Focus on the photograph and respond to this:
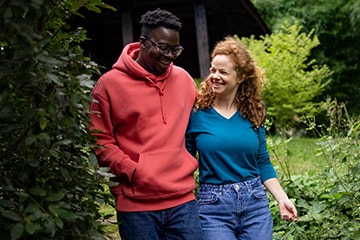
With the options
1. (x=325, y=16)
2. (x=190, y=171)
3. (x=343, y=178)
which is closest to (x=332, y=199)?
(x=343, y=178)

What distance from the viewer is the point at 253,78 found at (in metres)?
3.35

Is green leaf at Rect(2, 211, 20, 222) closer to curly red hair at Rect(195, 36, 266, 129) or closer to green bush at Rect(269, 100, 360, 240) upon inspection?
curly red hair at Rect(195, 36, 266, 129)

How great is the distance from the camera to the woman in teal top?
3.12 meters

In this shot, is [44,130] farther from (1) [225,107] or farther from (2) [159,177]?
(1) [225,107]

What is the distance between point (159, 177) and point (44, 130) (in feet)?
2.75

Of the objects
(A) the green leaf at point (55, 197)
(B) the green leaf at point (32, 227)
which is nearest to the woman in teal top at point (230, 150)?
(A) the green leaf at point (55, 197)

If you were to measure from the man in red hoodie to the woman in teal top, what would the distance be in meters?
0.20

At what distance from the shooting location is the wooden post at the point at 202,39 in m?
11.1

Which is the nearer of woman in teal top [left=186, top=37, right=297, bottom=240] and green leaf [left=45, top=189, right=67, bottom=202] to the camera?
green leaf [left=45, top=189, right=67, bottom=202]

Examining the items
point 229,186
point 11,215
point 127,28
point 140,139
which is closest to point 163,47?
point 140,139

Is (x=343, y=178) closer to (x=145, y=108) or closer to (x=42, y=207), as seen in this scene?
(x=145, y=108)

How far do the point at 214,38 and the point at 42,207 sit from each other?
12291mm

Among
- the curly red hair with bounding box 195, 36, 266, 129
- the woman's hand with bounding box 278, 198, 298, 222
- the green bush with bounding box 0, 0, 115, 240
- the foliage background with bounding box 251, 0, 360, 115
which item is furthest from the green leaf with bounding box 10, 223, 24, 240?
the foliage background with bounding box 251, 0, 360, 115

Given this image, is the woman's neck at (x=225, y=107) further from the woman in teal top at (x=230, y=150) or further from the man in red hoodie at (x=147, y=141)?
the man in red hoodie at (x=147, y=141)
